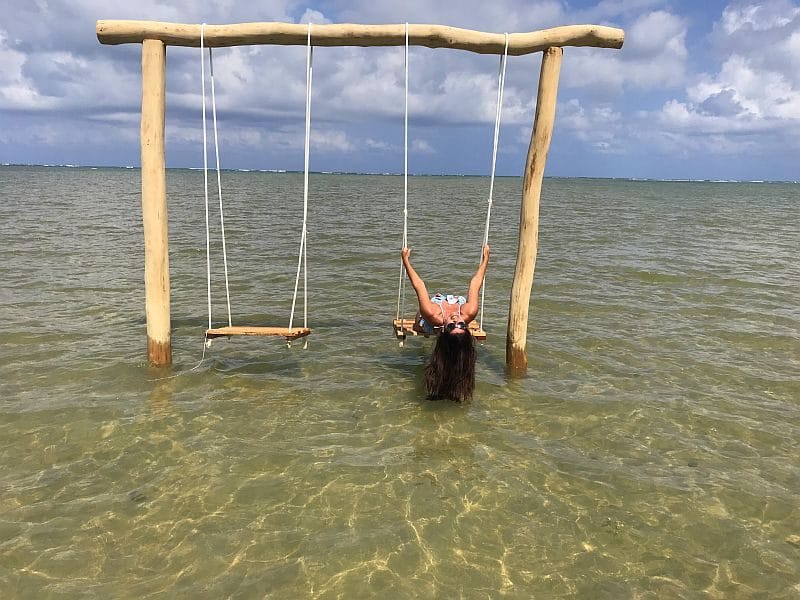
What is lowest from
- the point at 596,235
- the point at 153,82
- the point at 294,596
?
the point at 294,596

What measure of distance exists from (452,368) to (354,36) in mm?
4554

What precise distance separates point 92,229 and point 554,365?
20.3 metres

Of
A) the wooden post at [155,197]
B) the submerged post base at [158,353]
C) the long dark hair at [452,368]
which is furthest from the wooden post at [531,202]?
the submerged post base at [158,353]

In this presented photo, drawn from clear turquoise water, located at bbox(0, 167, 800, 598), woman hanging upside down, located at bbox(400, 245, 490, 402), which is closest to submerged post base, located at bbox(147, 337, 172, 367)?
clear turquoise water, located at bbox(0, 167, 800, 598)

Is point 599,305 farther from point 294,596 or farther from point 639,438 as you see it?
point 294,596

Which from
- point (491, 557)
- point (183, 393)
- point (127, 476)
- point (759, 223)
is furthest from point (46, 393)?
point (759, 223)

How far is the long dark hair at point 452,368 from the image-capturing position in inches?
262

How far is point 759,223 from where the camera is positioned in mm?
31312

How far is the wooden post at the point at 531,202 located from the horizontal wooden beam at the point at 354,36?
1.02 feet

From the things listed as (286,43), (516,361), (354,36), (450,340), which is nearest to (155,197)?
(286,43)

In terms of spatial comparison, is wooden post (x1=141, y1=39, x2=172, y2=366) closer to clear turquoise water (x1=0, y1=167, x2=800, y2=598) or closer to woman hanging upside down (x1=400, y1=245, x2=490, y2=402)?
clear turquoise water (x1=0, y1=167, x2=800, y2=598)

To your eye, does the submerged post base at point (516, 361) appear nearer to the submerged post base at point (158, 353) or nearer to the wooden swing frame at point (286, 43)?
the wooden swing frame at point (286, 43)

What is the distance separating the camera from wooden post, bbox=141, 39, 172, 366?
23.0 feet

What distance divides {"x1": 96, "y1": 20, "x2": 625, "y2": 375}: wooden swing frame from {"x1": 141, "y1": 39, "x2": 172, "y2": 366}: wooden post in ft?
0.04
